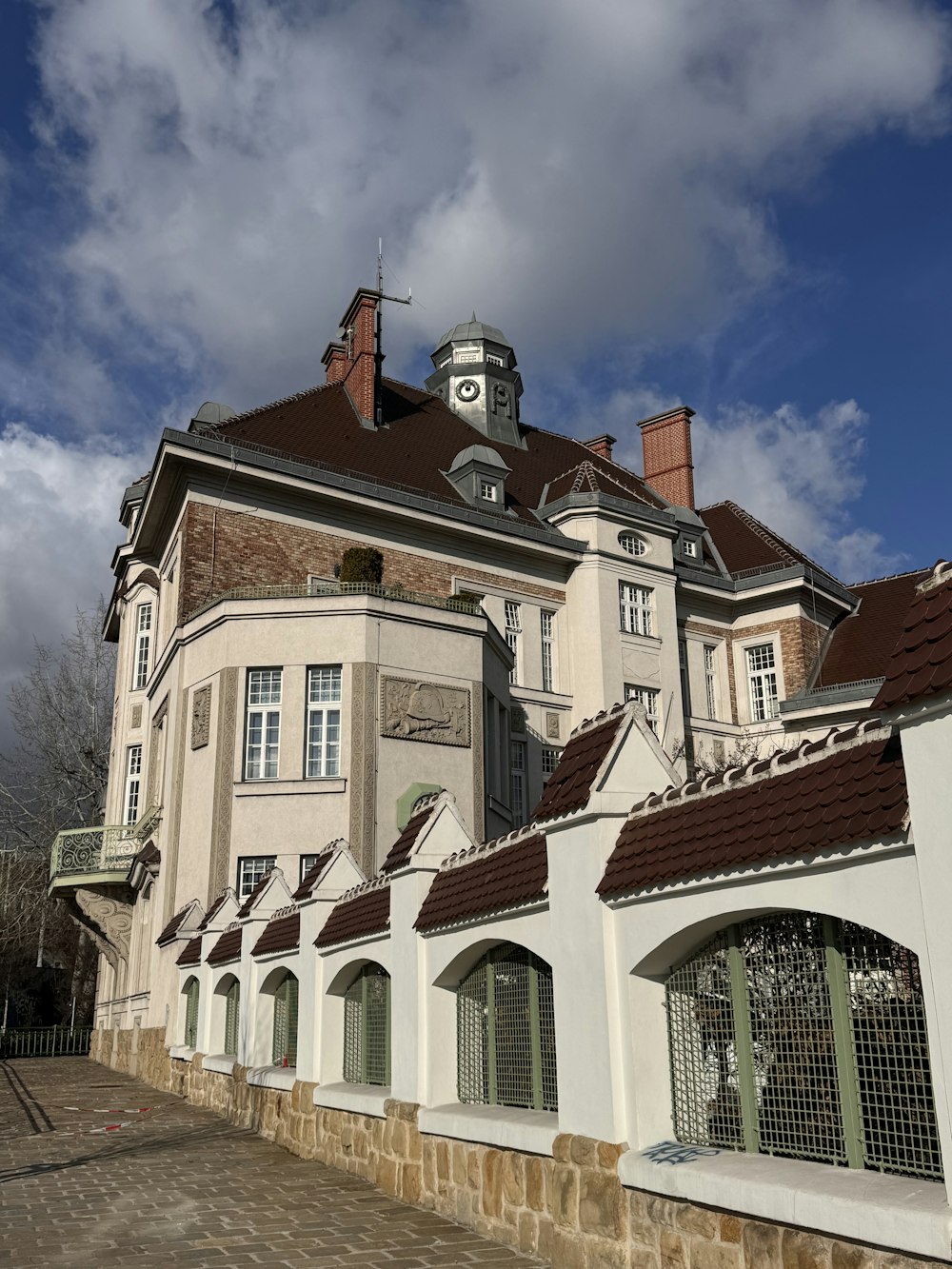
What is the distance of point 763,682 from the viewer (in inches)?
1475

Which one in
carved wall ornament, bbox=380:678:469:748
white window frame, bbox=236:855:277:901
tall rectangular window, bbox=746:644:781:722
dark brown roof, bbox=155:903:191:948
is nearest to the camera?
dark brown roof, bbox=155:903:191:948

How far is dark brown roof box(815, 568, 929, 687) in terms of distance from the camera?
35844 mm

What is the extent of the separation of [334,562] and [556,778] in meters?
21.5

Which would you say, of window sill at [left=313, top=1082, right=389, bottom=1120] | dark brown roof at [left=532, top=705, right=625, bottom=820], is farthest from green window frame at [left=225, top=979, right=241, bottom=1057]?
dark brown roof at [left=532, top=705, right=625, bottom=820]

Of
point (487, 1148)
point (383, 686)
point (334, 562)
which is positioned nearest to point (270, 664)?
point (383, 686)

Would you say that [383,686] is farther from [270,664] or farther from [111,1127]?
[111,1127]

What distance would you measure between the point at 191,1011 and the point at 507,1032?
1383 cm

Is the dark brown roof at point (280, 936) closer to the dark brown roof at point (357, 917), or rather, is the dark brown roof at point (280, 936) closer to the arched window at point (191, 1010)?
the dark brown roof at point (357, 917)

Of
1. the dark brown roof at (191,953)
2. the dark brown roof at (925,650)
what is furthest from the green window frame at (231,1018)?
the dark brown roof at (925,650)

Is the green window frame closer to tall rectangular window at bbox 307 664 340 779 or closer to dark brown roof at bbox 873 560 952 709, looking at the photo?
tall rectangular window at bbox 307 664 340 779

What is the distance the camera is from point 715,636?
37.8m

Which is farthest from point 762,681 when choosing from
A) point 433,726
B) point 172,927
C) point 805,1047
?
point 805,1047

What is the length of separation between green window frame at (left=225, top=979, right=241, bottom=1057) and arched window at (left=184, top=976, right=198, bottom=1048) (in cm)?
236

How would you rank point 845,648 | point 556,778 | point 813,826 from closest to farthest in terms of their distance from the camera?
point 813,826
point 556,778
point 845,648
